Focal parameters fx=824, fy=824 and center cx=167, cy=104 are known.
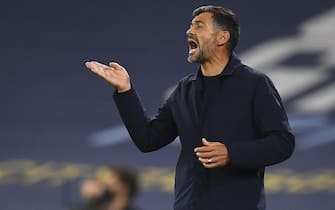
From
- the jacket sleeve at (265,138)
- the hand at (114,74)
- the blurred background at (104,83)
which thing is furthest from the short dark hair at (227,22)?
the blurred background at (104,83)

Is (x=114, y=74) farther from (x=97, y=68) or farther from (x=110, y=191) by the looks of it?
(x=110, y=191)

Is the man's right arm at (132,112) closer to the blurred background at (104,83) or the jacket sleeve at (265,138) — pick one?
the jacket sleeve at (265,138)

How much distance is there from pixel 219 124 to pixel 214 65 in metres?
0.18

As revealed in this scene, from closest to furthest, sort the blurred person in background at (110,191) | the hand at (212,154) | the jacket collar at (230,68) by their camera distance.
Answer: the blurred person in background at (110,191) < the hand at (212,154) < the jacket collar at (230,68)

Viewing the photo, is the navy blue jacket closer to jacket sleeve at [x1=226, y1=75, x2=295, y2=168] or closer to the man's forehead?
jacket sleeve at [x1=226, y1=75, x2=295, y2=168]

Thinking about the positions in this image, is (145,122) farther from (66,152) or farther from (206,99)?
(66,152)

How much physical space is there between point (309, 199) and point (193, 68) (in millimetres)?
986

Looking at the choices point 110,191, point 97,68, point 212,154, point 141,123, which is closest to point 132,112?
point 141,123

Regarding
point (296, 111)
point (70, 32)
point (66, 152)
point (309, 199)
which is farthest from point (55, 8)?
A: point (309, 199)

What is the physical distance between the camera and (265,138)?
6.43 ft

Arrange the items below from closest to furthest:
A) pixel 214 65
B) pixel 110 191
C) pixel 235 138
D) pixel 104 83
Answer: pixel 110 191 < pixel 235 138 < pixel 214 65 < pixel 104 83

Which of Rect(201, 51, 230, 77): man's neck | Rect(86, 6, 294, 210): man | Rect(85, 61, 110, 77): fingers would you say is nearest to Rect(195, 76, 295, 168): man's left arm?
Rect(86, 6, 294, 210): man

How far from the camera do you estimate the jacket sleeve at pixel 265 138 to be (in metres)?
1.93

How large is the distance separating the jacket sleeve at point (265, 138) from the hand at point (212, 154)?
21mm
